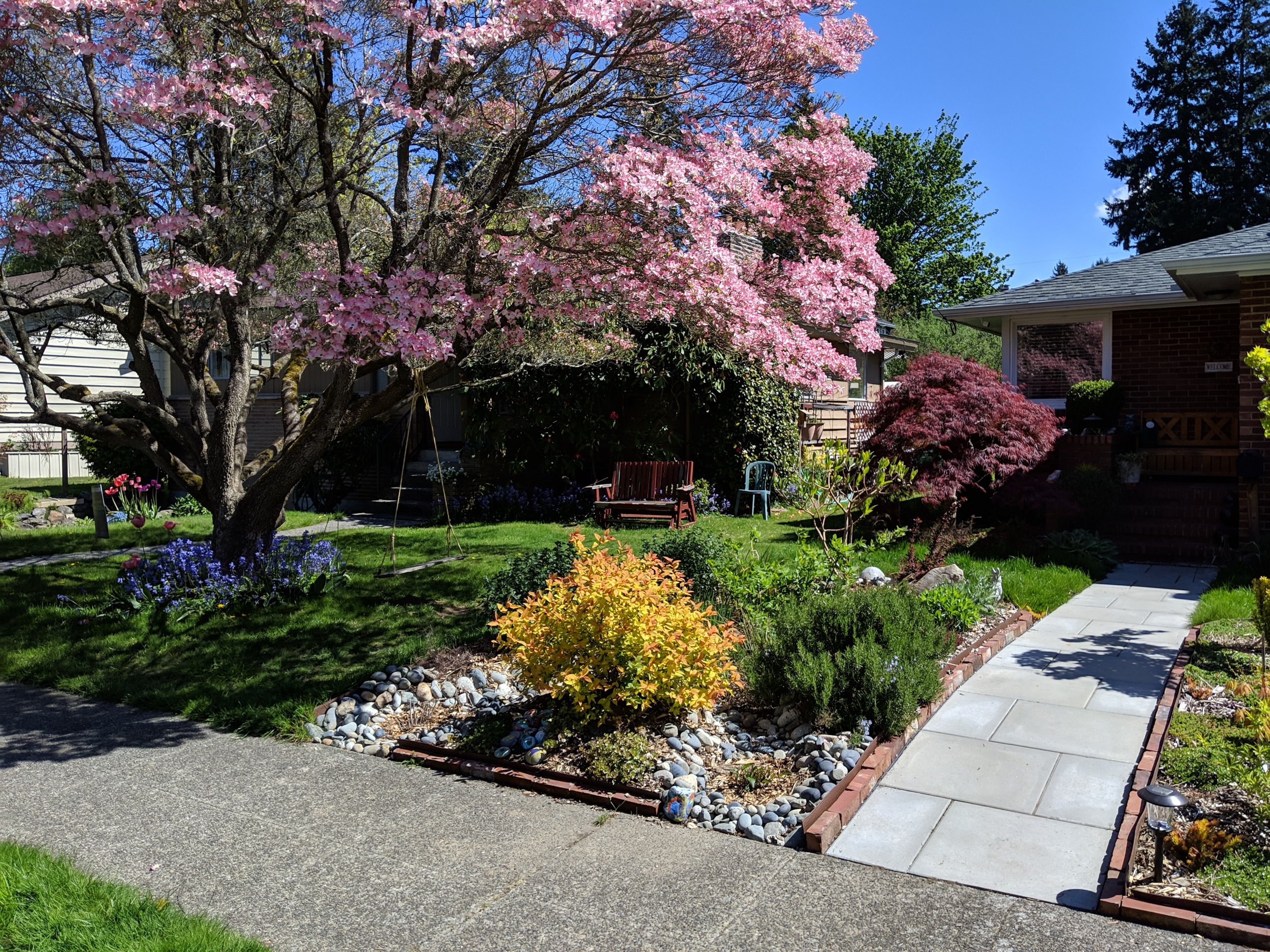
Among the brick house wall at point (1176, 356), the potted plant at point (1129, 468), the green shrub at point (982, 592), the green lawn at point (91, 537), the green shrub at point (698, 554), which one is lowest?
the green shrub at point (982, 592)

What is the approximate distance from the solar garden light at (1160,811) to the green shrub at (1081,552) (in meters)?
6.23

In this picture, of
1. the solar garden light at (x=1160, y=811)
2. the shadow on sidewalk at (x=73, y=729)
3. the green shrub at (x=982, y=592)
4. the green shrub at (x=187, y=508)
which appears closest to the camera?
the solar garden light at (x=1160, y=811)

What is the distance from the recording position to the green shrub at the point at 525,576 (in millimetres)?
7070

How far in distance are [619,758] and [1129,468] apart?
949 cm

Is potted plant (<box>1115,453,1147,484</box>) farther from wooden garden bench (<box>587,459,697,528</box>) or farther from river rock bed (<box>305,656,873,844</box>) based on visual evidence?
river rock bed (<box>305,656,873,844</box>)

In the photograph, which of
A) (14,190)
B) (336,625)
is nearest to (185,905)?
(336,625)

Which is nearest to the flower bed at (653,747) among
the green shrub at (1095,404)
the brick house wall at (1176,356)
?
the green shrub at (1095,404)

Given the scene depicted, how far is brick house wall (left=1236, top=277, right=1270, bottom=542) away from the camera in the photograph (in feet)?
33.4

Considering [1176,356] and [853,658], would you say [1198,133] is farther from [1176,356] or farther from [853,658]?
[853,658]

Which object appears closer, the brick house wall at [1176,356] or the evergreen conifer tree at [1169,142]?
the brick house wall at [1176,356]

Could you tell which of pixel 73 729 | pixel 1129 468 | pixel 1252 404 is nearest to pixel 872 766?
pixel 73 729

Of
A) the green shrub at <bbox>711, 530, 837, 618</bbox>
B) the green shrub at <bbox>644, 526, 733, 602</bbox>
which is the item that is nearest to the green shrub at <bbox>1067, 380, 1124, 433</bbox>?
the green shrub at <bbox>711, 530, 837, 618</bbox>

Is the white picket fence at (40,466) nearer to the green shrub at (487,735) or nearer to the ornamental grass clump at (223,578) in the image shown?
the ornamental grass clump at (223,578)

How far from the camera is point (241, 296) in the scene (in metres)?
7.74
